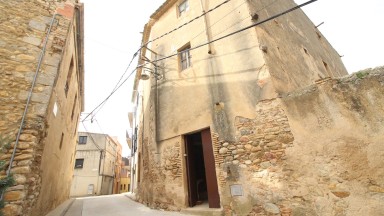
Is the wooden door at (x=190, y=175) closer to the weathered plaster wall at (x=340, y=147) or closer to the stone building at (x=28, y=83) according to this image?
the weathered plaster wall at (x=340, y=147)

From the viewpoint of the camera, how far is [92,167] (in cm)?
2370

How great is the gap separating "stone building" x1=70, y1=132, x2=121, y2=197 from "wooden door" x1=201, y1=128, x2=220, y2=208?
1967cm

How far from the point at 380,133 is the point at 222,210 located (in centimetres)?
375

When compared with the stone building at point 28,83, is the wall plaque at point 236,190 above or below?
below

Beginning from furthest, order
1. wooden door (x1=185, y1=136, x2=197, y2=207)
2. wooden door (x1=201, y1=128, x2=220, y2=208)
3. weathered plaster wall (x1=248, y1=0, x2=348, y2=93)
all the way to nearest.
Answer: wooden door (x1=185, y1=136, x2=197, y2=207)
weathered plaster wall (x1=248, y1=0, x2=348, y2=93)
wooden door (x1=201, y1=128, x2=220, y2=208)

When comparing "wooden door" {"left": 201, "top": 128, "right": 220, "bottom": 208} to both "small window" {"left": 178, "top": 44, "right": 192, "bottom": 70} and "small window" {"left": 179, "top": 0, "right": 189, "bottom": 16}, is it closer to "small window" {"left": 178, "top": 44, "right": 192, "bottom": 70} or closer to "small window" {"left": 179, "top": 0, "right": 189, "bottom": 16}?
"small window" {"left": 178, "top": 44, "right": 192, "bottom": 70}

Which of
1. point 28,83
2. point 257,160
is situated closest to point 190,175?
point 257,160

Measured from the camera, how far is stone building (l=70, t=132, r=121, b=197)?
74.2 ft

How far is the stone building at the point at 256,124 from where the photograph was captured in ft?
12.8

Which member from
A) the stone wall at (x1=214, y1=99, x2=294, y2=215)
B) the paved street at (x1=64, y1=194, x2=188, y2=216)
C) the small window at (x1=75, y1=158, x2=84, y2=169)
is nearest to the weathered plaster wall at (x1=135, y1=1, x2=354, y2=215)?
the stone wall at (x1=214, y1=99, x2=294, y2=215)

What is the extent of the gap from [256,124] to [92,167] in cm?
2381

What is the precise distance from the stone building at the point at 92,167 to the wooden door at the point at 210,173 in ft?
64.5

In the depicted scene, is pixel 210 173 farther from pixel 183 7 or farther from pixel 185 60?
pixel 183 7

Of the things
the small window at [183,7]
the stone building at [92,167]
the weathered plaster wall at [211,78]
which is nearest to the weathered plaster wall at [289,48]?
the weathered plaster wall at [211,78]
